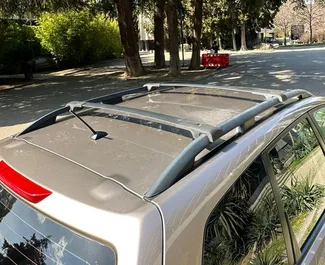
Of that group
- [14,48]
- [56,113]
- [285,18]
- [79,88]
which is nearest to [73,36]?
[14,48]

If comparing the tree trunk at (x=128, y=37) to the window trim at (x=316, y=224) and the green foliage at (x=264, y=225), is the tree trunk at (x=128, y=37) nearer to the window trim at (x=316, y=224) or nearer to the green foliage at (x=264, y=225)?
the window trim at (x=316, y=224)

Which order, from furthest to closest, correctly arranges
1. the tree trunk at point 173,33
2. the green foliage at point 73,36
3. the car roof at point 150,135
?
the green foliage at point 73,36, the tree trunk at point 173,33, the car roof at point 150,135

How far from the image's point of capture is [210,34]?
1577 inches

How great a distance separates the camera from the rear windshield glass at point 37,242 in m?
1.17

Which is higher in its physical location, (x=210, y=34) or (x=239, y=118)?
(x=210, y=34)

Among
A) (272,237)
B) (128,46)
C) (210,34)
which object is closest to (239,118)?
(272,237)

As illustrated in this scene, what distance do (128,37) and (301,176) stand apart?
1484cm

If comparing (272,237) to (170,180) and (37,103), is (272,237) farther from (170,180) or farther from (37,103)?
(37,103)

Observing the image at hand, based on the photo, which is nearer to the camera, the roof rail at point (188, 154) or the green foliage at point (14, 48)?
the roof rail at point (188, 154)

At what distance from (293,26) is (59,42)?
4683 cm

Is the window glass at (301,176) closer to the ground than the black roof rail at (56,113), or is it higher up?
closer to the ground

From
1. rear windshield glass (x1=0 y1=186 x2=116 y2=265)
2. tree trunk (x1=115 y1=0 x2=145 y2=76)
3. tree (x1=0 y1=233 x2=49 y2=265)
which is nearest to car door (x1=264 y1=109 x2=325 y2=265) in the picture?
rear windshield glass (x1=0 y1=186 x2=116 y2=265)

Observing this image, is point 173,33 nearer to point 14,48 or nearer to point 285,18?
point 14,48

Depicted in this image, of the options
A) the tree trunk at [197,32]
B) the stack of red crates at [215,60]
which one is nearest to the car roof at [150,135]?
the tree trunk at [197,32]
